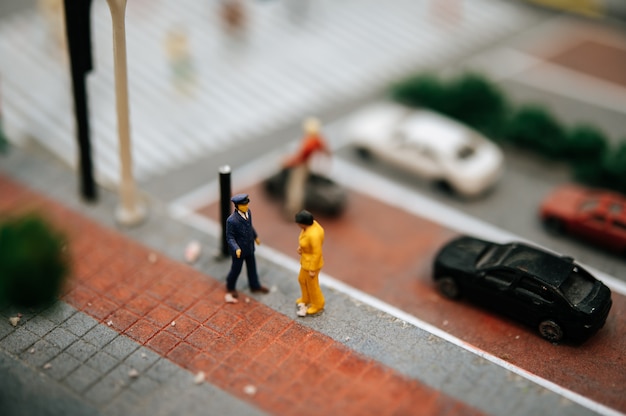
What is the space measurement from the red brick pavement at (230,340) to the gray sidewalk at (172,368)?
0.23 m

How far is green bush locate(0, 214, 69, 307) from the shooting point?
33.2 ft

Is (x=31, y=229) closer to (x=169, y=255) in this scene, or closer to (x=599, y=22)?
(x=169, y=255)

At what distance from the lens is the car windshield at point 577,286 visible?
1210 centimetres

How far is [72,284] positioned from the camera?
13141 mm

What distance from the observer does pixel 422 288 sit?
548 inches

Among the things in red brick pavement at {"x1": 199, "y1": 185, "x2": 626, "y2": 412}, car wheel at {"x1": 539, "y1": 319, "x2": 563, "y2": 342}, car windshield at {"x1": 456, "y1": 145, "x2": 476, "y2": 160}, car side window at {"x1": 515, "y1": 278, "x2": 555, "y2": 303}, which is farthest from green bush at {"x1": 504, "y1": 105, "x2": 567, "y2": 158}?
car wheel at {"x1": 539, "y1": 319, "x2": 563, "y2": 342}

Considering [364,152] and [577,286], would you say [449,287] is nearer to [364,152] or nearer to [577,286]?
[577,286]

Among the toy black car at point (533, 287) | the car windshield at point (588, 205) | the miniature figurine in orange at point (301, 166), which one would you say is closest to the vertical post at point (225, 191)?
the miniature figurine in orange at point (301, 166)

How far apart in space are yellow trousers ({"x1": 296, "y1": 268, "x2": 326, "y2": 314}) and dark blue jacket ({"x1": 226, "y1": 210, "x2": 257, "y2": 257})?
40.1 inches

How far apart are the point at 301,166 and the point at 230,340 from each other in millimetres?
4733

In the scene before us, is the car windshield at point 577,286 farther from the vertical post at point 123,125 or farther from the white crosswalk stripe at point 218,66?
the white crosswalk stripe at point 218,66

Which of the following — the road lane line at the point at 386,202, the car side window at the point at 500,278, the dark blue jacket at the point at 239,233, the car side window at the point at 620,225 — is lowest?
the road lane line at the point at 386,202

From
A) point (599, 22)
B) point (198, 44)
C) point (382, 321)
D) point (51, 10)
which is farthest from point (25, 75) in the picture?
point (599, 22)

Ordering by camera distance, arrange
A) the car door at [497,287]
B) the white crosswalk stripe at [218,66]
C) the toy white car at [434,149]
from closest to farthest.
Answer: the car door at [497,287] < the toy white car at [434,149] < the white crosswalk stripe at [218,66]
